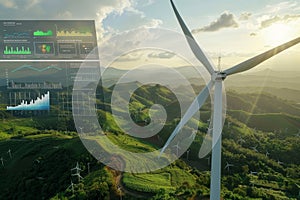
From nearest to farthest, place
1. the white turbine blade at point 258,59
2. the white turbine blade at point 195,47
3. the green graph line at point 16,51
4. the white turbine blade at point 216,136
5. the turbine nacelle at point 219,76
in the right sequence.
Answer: the white turbine blade at point 258,59 < the turbine nacelle at point 219,76 < the white turbine blade at point 216,136 < the white turbine blade at point 195,47 < the green graph line at point 16,51

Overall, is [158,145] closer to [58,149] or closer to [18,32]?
[58,149]

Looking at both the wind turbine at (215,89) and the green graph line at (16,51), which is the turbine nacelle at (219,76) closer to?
the wind turbine at (215,89)

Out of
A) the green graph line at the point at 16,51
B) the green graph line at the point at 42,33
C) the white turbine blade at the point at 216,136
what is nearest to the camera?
the white turbine blade at the point at 216,136

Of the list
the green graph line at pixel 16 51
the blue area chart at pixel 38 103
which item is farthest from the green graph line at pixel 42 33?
the blue area chart at pixel 38 103

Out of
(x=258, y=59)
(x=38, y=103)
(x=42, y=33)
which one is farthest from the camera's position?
(x=38, y=103)
